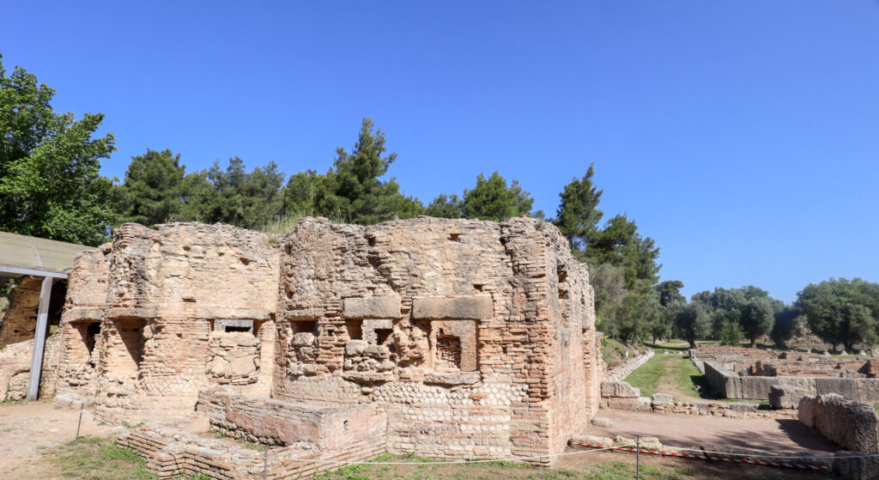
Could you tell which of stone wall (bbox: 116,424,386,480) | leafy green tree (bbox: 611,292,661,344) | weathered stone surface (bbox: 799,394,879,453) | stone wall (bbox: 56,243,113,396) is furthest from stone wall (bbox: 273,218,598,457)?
leafy green tree (bbox: 611,292,661,344)

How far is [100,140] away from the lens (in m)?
23.3

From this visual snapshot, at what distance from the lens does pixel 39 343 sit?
1431 cm

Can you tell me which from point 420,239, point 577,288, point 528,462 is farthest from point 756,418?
point 420,239

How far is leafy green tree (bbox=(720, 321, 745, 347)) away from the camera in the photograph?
50.6m

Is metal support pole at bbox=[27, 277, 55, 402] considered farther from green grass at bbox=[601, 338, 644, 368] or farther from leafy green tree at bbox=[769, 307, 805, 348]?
leafy green tree at bbox=[769, 307, 805, 348]

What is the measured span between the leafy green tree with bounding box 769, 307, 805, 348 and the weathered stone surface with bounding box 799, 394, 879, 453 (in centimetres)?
4932

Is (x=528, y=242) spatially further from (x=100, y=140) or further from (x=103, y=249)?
(x=100, y=140)

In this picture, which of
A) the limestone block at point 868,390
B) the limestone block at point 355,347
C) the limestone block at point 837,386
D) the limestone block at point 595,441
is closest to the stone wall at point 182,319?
the limestone block at point 355,347

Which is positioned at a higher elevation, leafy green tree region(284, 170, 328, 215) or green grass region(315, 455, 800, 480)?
leafy green tree region(284, 170, 328, 215)

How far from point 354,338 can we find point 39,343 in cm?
1110

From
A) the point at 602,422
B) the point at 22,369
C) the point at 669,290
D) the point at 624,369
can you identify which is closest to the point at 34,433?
the point at 22,369

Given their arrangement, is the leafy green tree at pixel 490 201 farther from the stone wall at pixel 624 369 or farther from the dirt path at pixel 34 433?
the dirt path at pixel 34 433

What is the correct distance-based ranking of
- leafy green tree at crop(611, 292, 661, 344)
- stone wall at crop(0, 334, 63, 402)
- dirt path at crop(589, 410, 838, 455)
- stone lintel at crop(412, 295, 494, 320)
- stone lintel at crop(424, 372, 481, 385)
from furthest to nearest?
leafy green tree at crop(611, 292, 661, 344), stone wall at crop(0, 334, 63, 402), dirt path at crop(589, 410, 838, 455), stone lintel at crop(412, 295, 494, 320), stone lintel at crop(424, 372, 481, 385)

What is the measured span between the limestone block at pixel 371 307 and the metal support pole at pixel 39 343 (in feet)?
36.0
